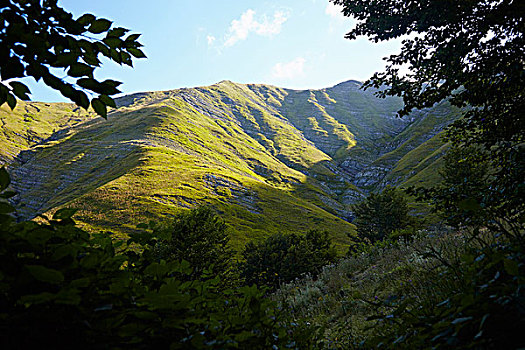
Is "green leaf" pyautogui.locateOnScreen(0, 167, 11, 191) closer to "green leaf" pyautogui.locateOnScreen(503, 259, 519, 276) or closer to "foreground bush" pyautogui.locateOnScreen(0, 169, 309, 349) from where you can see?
"foreground bush" pyautogui.locateOnScreen(0, 169, 309, 349)

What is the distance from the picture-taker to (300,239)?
29.2 m

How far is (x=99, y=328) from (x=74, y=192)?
96050mm

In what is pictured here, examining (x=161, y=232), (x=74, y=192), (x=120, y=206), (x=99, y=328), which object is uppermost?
(x=74, y=192)

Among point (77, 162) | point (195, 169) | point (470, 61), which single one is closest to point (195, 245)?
point (470, 61)

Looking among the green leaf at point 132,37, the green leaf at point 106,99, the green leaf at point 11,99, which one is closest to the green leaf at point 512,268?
the green leaf at point 106,99

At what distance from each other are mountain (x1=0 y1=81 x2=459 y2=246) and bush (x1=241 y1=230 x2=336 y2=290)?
3.62 meters

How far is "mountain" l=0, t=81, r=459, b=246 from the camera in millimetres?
65438

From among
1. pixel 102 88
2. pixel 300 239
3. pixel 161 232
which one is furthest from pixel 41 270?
pixel 300 239

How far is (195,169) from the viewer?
87.9 metres

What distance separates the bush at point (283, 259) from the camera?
25156 millimetres

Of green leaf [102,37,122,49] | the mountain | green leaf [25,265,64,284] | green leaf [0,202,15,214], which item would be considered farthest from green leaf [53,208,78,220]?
the mountain

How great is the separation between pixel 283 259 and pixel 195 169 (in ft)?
221

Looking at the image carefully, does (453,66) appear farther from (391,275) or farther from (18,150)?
(18,150)

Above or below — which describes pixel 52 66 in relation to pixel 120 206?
below
